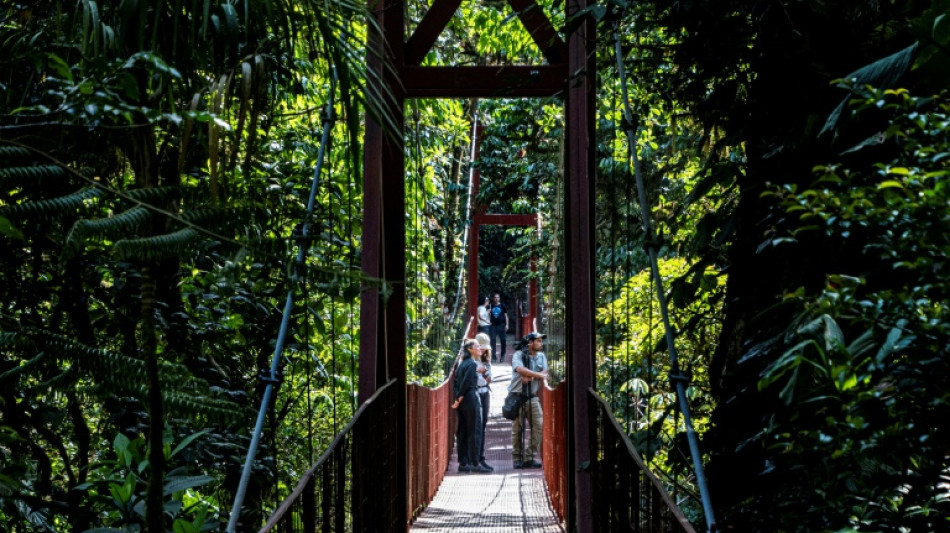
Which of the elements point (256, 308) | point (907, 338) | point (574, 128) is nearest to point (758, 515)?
point (907, 338)

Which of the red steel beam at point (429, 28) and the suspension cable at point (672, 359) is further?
the red steel beam at point (429, 28)

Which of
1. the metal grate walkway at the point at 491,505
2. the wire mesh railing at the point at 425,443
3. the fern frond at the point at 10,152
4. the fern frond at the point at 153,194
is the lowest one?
the metal grate walkway at the point at 491,505

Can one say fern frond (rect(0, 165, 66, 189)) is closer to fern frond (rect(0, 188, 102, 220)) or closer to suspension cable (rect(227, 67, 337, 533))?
fern frond (rect(0, 188, 102, 220))

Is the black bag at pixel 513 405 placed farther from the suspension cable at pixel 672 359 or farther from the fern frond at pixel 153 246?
the fern frond at pixel 153 246

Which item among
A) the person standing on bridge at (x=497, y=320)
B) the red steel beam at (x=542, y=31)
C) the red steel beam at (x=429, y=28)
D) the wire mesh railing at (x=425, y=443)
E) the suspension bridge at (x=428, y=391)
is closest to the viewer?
the suspension bridge at (x=428, y=391)

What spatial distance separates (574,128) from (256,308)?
1.30 m

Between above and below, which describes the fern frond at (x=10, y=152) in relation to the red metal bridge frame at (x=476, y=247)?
below

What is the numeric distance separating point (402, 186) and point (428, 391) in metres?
1.93

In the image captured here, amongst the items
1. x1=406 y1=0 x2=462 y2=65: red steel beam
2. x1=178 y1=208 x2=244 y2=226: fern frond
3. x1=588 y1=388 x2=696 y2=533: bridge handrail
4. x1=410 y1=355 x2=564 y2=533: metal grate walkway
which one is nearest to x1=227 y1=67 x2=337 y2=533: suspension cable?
x1=178 y1=208 x2=244 y2=226: fern frond

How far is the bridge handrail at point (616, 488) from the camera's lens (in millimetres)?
1726

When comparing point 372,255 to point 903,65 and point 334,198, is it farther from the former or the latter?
point 903,65

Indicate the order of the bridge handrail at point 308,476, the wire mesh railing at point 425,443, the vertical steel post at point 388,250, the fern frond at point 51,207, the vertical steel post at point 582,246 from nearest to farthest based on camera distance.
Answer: the fern frond at point 51,207 → the bridge handrail at point 308,476 → the vertical steel post at point 388,250 → the vertical steel post at point 582,246 → the wire mesh railing at point 425,443

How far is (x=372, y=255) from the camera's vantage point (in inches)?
132

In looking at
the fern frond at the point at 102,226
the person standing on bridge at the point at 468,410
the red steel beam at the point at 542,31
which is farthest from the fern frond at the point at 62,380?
the person standing on bridge at the point at 468,410
